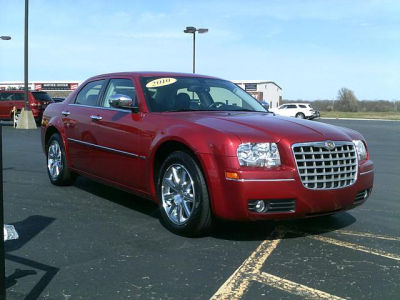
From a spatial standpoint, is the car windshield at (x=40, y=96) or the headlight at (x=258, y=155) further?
the car windshield at (x=40, y=96)

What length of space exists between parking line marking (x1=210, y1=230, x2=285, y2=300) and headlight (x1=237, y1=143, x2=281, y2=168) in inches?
30.0

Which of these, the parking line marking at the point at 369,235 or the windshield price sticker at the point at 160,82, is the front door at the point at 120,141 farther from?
the parking line marking at the point at 369,235

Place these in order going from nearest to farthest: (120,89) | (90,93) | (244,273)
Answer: (244,273)
(120,89)
(90,93)

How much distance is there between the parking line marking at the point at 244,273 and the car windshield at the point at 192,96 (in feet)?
5.77

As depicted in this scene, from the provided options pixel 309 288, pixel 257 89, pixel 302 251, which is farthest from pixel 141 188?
pixel 257 89

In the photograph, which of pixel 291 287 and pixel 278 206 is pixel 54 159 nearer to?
pixel 278 206

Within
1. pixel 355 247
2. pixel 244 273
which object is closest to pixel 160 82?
pixel 244 273

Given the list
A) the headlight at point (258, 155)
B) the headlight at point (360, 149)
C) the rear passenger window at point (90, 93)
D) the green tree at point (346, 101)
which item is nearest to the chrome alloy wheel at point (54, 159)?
the rear passenger window at point (90, 93)

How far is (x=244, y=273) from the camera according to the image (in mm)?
3514

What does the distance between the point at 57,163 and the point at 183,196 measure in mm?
3019

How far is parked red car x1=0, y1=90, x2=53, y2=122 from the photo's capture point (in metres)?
21.7

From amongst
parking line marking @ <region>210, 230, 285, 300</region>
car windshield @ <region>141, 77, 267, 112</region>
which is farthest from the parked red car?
parking line marking @ <region>210, 230, 285, 300</region>

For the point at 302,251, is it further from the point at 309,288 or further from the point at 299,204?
the point at 309,288

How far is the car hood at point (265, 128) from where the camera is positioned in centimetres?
405
